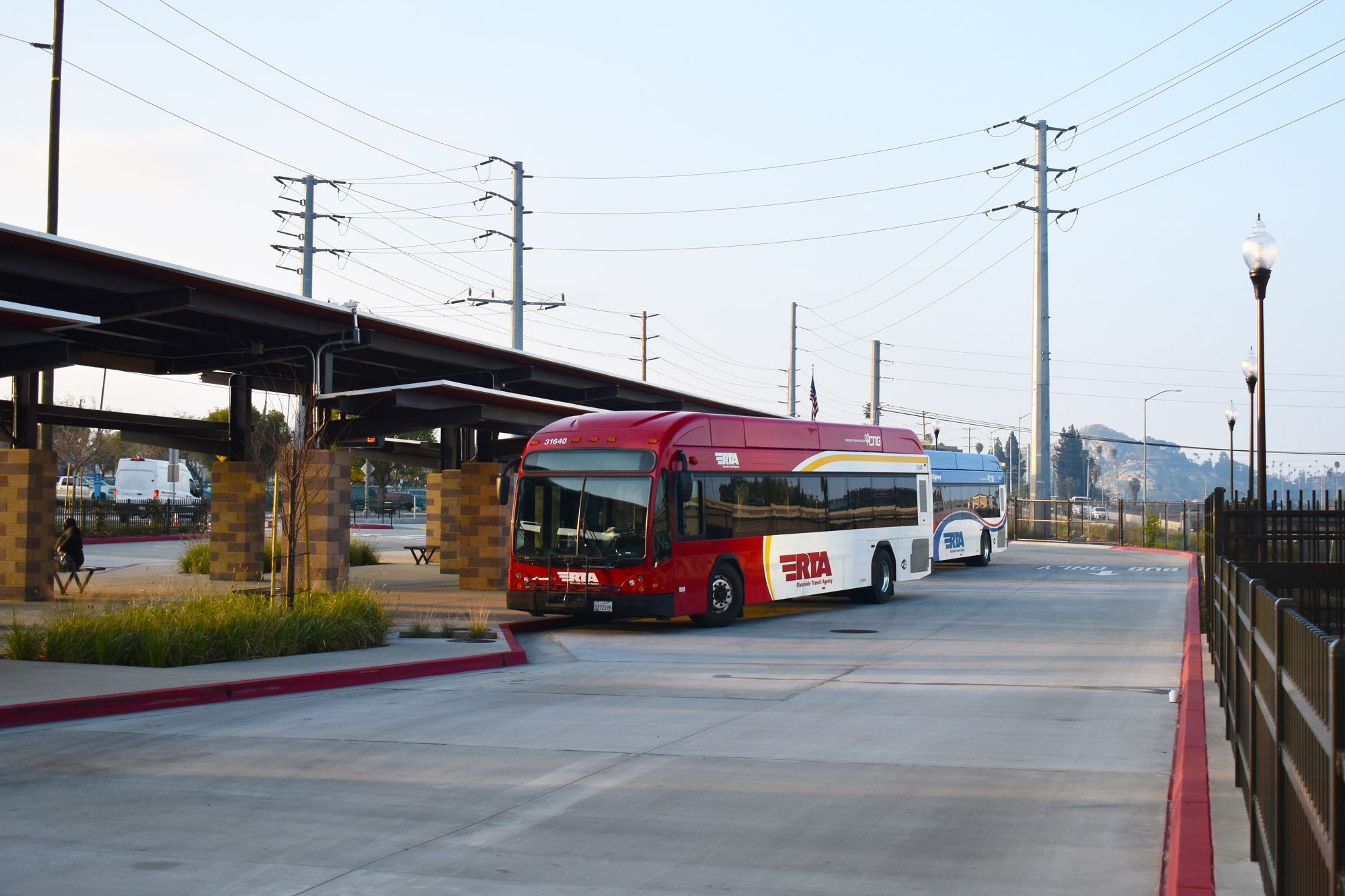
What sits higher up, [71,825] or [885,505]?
[885,505]

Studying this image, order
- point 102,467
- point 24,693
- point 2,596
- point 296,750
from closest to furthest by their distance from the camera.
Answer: point 296,750 → point 24,693 → point 2,596 → point 102,467

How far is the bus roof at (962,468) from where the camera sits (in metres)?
36.6

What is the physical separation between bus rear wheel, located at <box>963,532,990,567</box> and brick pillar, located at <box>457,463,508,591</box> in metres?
17.2

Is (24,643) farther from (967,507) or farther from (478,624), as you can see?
(967,507)

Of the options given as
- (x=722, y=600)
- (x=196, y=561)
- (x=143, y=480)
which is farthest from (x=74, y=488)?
(x=722, y=600)

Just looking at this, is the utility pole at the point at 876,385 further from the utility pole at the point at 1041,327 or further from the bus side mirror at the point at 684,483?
the bus side mirror at the point at 684,483

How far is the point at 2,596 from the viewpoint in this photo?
74.2ft

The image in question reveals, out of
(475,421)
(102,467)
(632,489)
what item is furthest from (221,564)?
(102,467)

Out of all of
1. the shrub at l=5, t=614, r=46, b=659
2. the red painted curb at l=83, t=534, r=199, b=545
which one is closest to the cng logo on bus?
the shrub at l=5, t=614, r=46, b=659

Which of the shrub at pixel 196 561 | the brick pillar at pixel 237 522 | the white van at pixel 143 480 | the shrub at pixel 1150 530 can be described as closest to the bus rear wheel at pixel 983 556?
the shrub at pixel 1150 530

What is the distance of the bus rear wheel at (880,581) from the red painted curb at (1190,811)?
42.6 ft

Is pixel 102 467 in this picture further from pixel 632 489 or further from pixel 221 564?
pixel 632 489

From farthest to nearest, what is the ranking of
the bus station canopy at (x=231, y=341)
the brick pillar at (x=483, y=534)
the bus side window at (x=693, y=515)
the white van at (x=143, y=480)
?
1. the white van at (x=143, y=480)
2. the brick pillar at (x=483, y=534)
3. the bus side window at (x=693, y=515)
4. the bus station canopy at (x=231, y=341)

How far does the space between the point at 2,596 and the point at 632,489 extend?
12.1 meters
